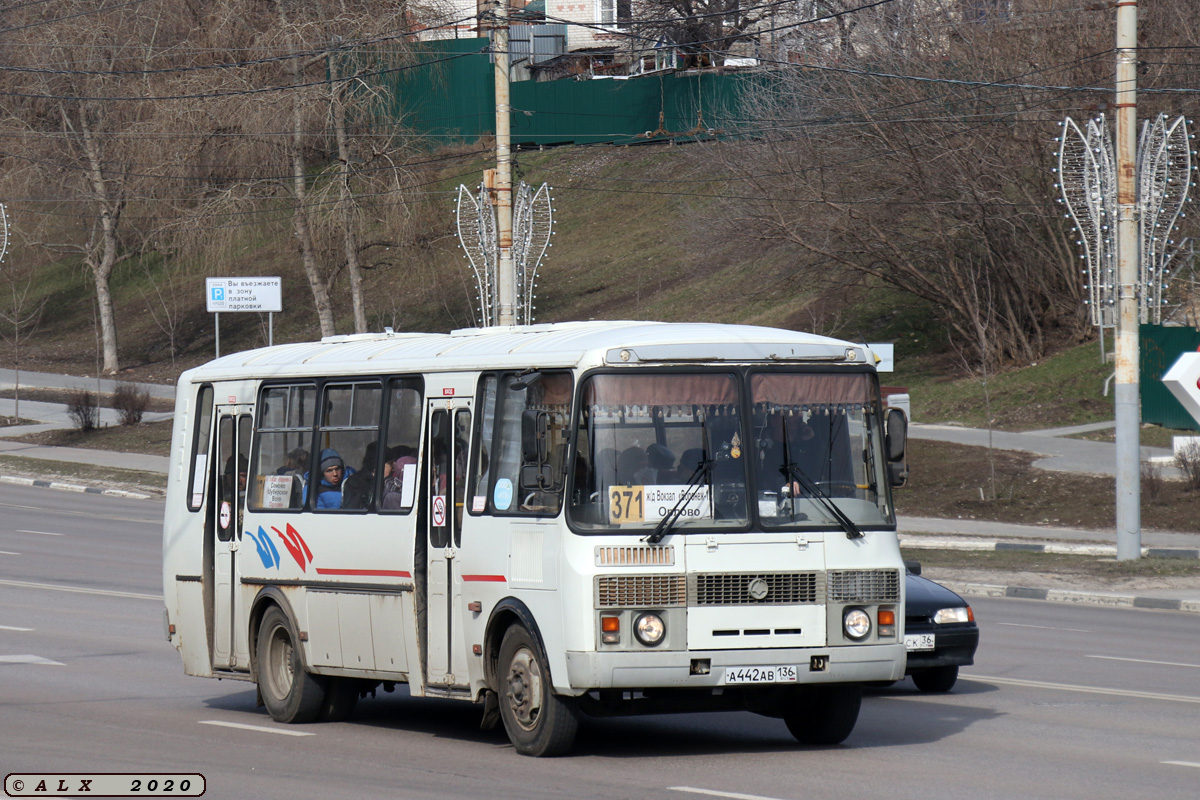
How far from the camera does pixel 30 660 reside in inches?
550

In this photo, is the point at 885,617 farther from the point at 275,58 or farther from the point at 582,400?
the point at 275,58

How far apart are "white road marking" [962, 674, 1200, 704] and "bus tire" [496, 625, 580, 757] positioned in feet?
15.9

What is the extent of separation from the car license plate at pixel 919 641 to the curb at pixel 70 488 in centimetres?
2460

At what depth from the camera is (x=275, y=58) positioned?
140ft

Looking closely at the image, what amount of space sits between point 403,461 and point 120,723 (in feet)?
8.77

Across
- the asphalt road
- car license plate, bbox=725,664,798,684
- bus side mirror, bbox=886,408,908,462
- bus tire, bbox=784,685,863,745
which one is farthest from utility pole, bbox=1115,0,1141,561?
car license plate, bbox=725,664,798,684

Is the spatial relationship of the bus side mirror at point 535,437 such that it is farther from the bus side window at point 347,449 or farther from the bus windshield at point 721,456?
the bus side window at point 347,449

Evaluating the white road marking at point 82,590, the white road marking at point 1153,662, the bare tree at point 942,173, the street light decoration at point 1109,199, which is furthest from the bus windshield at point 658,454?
the bare tree at point 942,173

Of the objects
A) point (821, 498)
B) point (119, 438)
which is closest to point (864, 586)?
point (821, 498)

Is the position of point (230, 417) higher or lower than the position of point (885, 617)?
higher

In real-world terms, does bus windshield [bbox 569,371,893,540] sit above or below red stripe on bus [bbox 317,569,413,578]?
above

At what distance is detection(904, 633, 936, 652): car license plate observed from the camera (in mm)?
11781

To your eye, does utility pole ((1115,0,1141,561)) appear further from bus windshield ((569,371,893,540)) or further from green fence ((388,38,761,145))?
green fence ((388,38,761,145))

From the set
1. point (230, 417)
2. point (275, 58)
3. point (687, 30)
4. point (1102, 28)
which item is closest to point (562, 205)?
point (687, 30)
